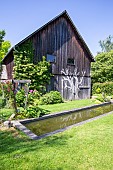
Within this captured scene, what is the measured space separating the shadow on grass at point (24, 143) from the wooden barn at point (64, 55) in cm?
1033

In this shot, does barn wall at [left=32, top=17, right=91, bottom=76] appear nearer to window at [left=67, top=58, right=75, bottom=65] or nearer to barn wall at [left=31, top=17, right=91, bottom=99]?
barn wall at [left=31, top=17, right=91, bottom=99]

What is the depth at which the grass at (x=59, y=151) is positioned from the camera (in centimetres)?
411

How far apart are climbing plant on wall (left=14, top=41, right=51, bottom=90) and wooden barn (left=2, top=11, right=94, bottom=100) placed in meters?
0.52

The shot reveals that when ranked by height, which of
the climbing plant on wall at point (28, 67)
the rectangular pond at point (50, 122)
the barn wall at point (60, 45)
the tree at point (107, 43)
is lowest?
the rectangular pond at point (50, 122)

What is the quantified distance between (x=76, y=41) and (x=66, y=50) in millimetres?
2023

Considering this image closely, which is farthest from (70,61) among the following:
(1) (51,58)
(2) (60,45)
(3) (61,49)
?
(1) (51,58)

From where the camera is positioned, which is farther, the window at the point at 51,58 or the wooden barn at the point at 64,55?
the window at the point at 51,58

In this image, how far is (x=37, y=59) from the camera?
15984mm

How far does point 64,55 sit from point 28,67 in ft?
15.6

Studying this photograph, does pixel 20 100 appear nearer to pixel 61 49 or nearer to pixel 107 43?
pixel 61 49

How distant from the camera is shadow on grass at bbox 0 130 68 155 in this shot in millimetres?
4957

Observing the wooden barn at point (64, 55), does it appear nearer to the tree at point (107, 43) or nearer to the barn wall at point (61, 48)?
the barn wall at point (61, 48)

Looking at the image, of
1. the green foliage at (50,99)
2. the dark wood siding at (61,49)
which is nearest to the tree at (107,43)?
the dark wood siding at (61,49)

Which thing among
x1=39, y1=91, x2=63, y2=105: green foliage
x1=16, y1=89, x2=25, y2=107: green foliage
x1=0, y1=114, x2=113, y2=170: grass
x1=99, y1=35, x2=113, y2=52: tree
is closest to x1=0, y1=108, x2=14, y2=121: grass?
x1=0, y1=114, x2=113, y2=170: grass
